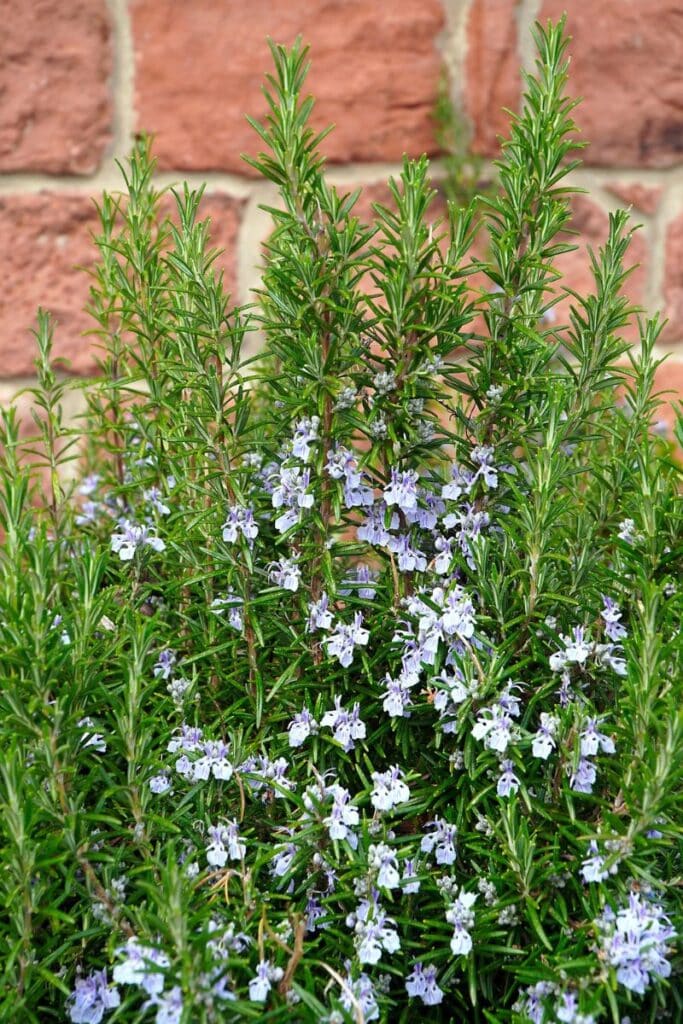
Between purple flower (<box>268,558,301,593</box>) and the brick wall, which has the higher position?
the brick wall

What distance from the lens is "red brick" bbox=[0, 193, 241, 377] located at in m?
1.93

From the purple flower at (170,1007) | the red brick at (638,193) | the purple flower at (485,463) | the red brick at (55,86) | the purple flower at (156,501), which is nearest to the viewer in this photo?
the purple flower at (170,1007)

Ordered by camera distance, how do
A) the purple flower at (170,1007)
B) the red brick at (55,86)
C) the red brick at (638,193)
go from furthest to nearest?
the red brick at (638,193), the red brick at (55,86), the purple flower at (170,1007)

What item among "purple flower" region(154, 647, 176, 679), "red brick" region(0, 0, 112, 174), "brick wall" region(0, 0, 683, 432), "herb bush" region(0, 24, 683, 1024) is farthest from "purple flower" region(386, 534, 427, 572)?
"red brick" region(0, 0, 112, 174)

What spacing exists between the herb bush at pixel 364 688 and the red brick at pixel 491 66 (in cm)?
108

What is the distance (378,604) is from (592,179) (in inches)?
59.8

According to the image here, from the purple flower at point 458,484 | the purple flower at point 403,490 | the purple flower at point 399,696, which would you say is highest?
the purple flower at point 403,490

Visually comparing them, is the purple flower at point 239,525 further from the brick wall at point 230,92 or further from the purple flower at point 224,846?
the brick wall at point 230,92

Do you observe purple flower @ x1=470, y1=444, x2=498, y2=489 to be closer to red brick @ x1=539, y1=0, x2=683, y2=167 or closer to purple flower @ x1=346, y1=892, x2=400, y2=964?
purple flower @ x1=346, y1=892, x2=400, y2=964

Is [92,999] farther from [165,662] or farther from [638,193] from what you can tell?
[638,193]

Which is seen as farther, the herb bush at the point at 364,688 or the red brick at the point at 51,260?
the red brick at the point at 51,260

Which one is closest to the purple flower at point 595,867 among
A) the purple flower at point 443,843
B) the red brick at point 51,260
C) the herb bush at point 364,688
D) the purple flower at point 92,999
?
the herb bush at point 364,688

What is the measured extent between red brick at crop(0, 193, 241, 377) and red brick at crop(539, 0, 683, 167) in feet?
2.33

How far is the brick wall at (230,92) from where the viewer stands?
189 centimetres
